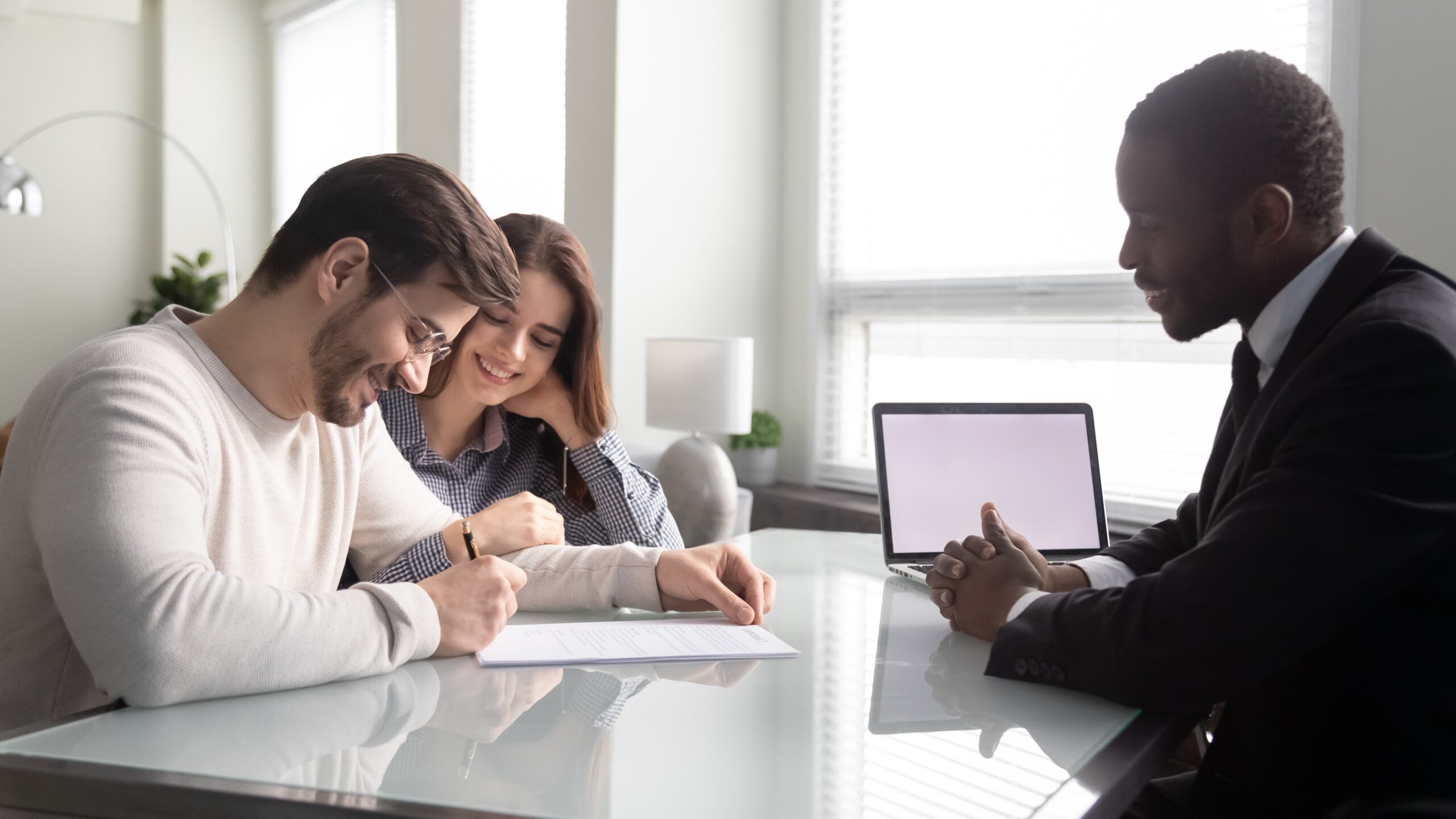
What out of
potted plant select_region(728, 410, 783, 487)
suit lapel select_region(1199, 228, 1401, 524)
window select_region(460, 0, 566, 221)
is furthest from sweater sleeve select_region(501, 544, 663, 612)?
window select_region(460, 0, 566, 221)

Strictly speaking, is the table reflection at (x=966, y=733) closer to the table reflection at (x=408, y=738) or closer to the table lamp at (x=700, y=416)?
the table reflection at (x=408, y=738)

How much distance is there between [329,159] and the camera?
23.6 feet

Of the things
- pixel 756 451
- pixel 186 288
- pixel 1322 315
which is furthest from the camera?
pixel 186 288

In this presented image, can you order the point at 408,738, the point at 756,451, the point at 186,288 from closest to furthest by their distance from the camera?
the point at 408,738 < the point at 756,451 < the point at 186,288

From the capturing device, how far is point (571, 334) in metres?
2.25

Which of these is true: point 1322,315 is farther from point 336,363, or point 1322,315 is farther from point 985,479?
point 336,363

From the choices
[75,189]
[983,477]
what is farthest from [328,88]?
[983,477]

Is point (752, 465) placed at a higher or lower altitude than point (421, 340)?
lower

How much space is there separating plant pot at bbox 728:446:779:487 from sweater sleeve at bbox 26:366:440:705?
3458 mm

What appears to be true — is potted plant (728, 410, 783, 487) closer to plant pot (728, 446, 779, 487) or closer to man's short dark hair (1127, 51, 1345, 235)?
plant pot (728, 446, 779, 487)

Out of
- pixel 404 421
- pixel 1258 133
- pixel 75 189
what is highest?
pixel 75 189

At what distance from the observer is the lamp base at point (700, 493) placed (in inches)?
142

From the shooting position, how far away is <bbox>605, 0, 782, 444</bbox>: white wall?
443 centimetres

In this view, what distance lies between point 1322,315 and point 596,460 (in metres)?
1.40
